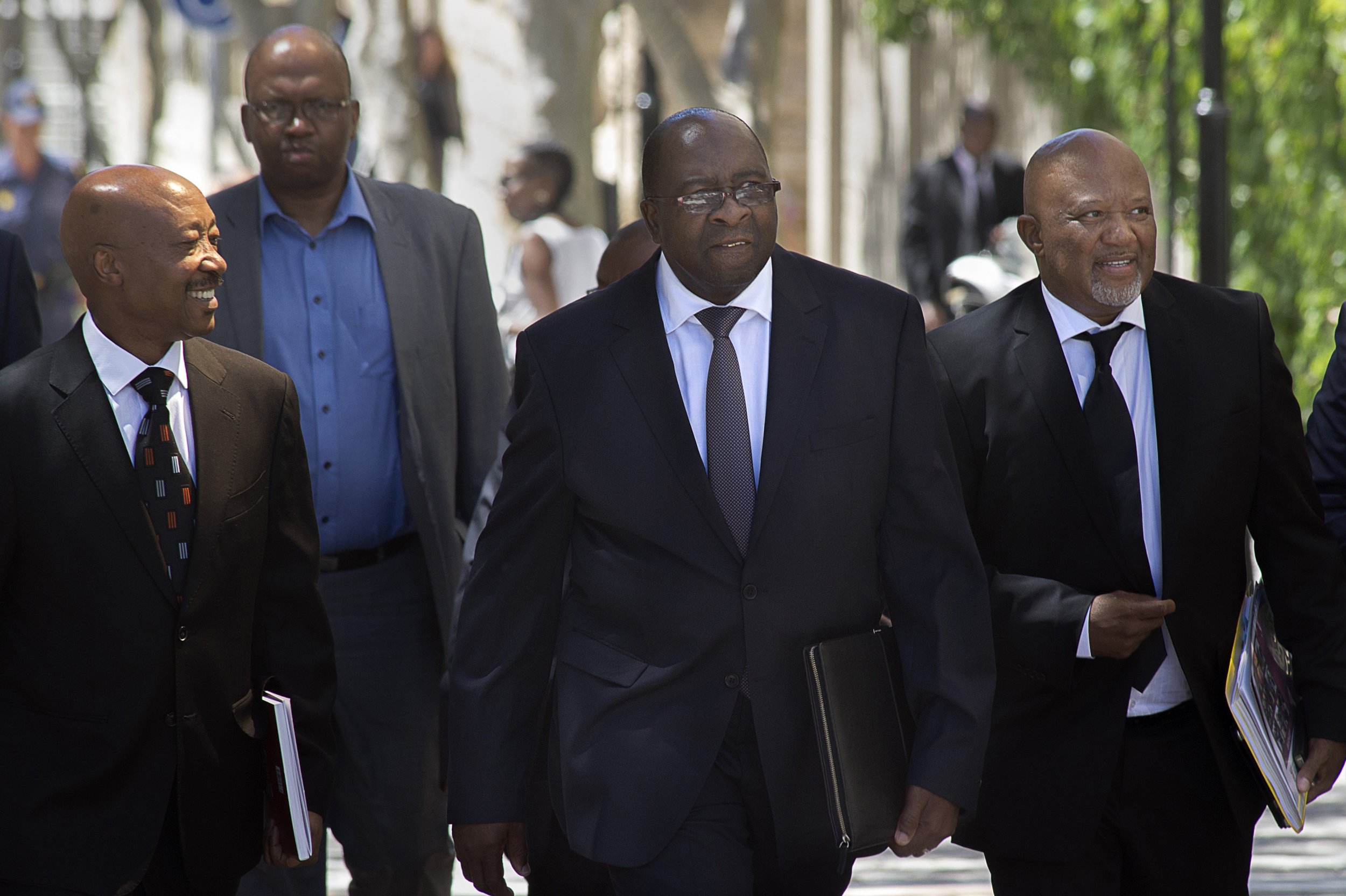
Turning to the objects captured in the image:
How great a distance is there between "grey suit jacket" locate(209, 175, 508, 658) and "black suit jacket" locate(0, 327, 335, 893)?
1086mm

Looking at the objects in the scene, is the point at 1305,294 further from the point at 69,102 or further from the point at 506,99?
the point at 69,102

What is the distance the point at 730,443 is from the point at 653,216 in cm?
51

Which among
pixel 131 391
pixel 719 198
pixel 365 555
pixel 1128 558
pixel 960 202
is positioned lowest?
pixel 365 555

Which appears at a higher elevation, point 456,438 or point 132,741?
point 456,438

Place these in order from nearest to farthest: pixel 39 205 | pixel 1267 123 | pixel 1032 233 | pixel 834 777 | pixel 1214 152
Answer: pixel 834 777, pixel 1032 233, pixel 1214 152, pixel 1267 123, pixel 39 205

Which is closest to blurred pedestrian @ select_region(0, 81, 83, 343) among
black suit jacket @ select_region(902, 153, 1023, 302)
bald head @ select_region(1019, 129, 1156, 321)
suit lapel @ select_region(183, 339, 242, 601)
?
black suit jacket @ select_region(902, 153, 1023, 302)

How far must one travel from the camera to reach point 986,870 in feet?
24.1

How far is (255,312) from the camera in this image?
17.6ft

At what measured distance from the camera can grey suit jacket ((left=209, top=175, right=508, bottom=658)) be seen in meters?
5.39

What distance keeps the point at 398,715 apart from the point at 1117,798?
1.90 meters

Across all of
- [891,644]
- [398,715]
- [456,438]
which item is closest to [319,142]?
[456,438]

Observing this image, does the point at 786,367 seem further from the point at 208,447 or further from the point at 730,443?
the point at 208,447

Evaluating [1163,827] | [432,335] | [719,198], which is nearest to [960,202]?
[432,335]

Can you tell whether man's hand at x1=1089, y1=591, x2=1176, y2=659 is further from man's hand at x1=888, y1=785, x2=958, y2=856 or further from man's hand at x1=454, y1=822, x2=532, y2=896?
man's hand at x1=454, y1=822, x2=532, y2=896
